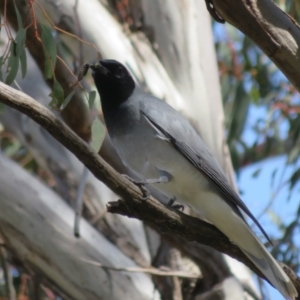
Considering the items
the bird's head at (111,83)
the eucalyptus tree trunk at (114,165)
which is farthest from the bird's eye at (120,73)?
the eucalyptus tree trunk at (114,165)

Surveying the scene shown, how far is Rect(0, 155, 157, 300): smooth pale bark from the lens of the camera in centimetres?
332

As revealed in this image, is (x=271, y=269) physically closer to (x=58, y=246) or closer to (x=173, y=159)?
(x=173, y=159)

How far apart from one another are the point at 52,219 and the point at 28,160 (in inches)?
72.7

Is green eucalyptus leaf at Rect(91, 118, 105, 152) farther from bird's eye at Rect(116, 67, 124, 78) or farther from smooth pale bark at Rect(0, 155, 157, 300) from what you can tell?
smooth pale bark at Rect(0, 155, 157, 300)

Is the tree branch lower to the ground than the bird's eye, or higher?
higher

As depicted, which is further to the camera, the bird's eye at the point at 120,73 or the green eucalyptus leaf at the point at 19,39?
the bird's eye at the point at 120,73

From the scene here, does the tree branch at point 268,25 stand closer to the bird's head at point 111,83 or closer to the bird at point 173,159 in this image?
the bird at point 173,159

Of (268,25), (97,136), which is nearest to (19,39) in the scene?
(97,136)

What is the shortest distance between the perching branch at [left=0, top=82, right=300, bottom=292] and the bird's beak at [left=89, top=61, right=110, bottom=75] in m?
0.81

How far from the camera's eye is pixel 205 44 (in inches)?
159

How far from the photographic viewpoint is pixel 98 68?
2.88 metres

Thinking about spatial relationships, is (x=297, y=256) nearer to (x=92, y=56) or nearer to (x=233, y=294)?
(x=233, y=294)

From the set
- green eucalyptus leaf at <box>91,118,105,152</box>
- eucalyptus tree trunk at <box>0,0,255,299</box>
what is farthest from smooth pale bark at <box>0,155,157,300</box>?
green eucalyptus leaf at <box>91,118,105,152</box>

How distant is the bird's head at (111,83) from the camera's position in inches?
116
